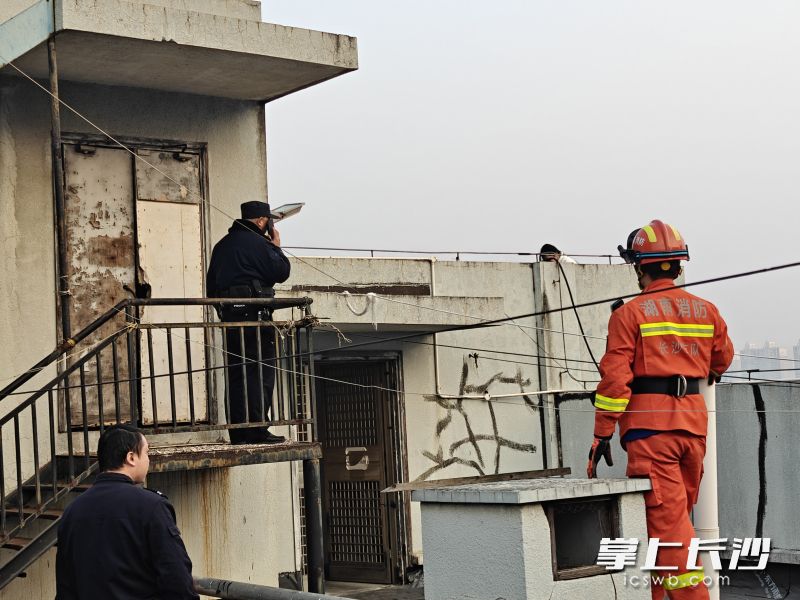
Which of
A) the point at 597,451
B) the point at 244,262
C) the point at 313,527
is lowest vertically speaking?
the point at 313,527

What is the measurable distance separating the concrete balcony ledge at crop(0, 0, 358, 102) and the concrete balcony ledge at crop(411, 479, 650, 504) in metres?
4.32

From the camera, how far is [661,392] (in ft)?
22.2

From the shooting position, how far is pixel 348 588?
1564cm

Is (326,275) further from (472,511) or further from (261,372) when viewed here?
(472,511)

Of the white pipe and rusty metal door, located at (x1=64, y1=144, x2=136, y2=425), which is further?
rusty metal door, located at (x1=64, y1=144, x2=136, y2=425)

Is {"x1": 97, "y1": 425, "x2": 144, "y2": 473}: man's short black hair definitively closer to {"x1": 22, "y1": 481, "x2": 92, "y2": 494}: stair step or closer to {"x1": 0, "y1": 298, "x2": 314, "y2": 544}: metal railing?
{"x1": 0, "y1": 298, "x2": 314, "y2": 544}: metal railing

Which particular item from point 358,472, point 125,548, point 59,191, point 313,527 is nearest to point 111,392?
point 59,191

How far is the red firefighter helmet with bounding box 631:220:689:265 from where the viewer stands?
276 inches

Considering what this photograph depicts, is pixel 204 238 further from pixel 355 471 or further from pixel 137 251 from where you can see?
pixel 355 471

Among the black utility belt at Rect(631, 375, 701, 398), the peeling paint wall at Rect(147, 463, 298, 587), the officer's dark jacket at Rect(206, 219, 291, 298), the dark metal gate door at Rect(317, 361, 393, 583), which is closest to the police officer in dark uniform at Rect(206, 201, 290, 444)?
the officer's dark jacket at Rect(206, 219, 291, 298)

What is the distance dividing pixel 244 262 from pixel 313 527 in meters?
2.15

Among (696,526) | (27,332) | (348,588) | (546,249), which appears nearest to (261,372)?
(27,332)

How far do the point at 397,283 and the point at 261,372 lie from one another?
7123 millimetres

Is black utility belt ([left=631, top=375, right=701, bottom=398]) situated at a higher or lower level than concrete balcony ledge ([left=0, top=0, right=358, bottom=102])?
lower
